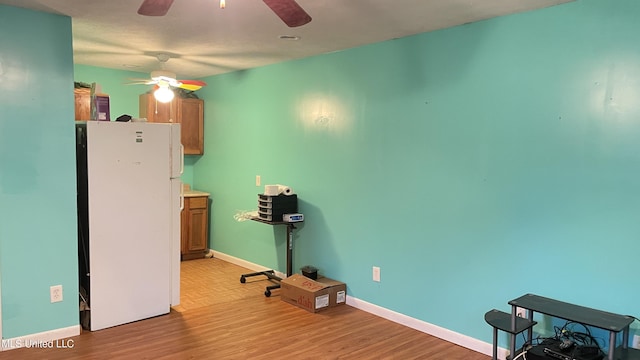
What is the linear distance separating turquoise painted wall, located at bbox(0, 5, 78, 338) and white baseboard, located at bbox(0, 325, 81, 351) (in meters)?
Result: 0.04

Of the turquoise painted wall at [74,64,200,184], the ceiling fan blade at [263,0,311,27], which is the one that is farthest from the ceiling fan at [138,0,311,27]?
the turquoise painted wall at [74,64,200,184]

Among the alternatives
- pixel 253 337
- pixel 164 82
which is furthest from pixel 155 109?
pixel 253 337

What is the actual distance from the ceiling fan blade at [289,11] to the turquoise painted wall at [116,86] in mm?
3953

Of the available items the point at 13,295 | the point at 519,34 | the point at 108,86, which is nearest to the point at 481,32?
the point at 519,34

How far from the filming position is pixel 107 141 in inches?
137

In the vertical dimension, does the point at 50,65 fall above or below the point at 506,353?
above

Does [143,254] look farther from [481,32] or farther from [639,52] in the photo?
[639,52]

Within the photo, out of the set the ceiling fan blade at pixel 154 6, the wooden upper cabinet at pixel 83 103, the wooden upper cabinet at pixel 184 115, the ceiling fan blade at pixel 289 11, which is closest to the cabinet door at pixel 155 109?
the wooden upper cabinet at pixel 184 115

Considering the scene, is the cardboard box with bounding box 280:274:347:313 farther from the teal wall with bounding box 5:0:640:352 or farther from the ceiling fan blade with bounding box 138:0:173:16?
the ceiling fan blade with bounding box 138:0:173:16

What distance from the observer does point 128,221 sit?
363cm

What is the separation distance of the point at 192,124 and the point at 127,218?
261 cm

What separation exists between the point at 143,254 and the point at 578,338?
10.4 feet

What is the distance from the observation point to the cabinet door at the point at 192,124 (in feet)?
19.3

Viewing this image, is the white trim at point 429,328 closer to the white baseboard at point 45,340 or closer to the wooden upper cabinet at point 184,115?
the white baseboard at point 45,340
